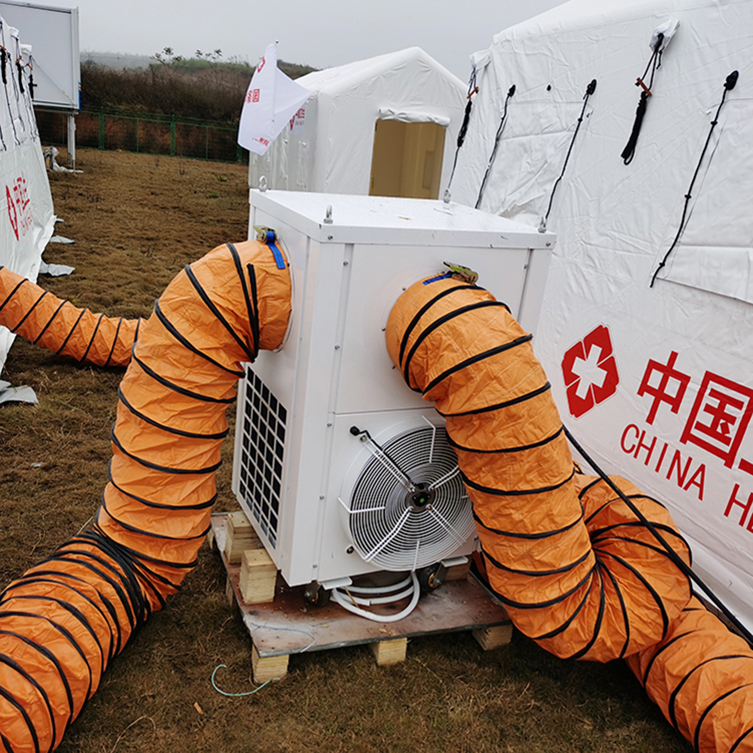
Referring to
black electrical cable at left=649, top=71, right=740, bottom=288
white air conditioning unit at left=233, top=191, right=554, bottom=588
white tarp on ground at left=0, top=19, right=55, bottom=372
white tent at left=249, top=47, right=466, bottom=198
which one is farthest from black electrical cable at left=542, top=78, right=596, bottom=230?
white tent at left=249, top=47, right=466, bottom=198

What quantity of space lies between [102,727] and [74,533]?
1.19 metres

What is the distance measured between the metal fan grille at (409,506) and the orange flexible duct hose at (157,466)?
23.4 inches

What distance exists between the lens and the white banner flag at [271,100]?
2.67m

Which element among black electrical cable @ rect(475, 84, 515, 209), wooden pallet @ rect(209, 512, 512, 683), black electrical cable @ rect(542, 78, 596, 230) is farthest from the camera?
black electrical cable @ rect(475, 84, 515, 209)

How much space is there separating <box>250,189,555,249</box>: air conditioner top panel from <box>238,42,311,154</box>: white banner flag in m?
0.24

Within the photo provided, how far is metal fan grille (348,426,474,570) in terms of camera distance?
2.55 m

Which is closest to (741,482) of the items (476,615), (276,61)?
(476,615)

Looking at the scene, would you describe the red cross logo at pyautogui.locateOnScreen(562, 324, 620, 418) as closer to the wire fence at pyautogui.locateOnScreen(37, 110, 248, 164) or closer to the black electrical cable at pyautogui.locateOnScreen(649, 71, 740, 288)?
the black electrical cable at pyautogui.locateOnScreen(649, 71, 740, 288)

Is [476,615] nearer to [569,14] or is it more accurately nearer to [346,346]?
[346,346]

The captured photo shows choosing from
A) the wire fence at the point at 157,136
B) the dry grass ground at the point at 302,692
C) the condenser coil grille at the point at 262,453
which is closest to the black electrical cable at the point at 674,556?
the dry grass ground at the point at 302,692

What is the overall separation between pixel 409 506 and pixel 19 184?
671 cm

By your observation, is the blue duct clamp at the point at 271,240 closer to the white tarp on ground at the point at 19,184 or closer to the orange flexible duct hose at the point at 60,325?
the orange flexible duct hose at the point at 60,325

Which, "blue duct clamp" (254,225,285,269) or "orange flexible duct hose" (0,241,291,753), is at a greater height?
"blue duct clamp" (254,225,285,269)

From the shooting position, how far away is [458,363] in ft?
7.22
